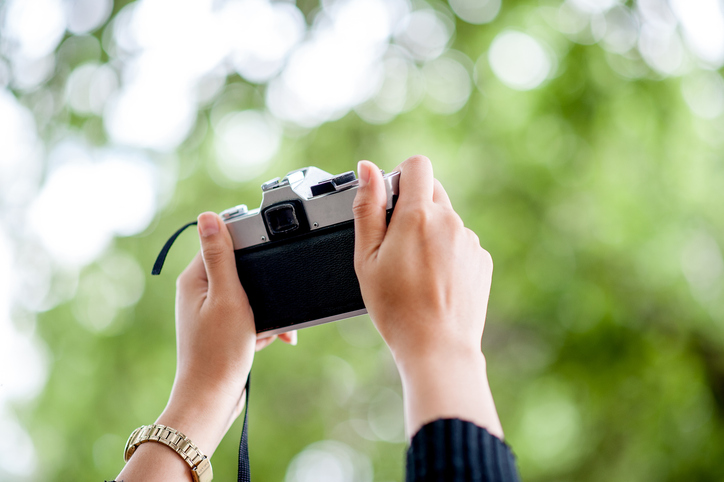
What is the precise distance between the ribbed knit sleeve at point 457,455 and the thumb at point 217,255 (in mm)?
434

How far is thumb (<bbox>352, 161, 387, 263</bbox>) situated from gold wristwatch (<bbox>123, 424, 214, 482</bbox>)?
14.1 inches

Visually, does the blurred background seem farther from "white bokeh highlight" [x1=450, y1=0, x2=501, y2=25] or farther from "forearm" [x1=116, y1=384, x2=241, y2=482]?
"forearm" [x1=116, y1=384, x2=241, y2=482]

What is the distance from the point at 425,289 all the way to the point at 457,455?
0.18 meters

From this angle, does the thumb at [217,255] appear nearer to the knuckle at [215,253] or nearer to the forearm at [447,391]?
the knuckle at [215,253]

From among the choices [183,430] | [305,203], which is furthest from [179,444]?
[305,203]

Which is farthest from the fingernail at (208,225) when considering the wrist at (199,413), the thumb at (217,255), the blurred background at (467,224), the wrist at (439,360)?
the blurred background at (467,224)

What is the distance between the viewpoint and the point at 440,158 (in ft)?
7.61

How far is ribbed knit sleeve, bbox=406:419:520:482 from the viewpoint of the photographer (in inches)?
17.3

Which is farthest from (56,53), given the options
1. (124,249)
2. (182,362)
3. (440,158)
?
(182,362)

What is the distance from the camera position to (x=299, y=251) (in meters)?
0.78

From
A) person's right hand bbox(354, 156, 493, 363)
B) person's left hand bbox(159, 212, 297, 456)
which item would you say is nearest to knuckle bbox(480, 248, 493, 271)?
person's right hand bbox(354, 156, 493, 363)

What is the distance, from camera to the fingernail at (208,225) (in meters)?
0.80

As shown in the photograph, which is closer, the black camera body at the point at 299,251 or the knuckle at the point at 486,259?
the knuckle at the point at 486,259

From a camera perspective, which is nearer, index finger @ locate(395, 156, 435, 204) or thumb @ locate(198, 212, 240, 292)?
index finger @ locate(395, 156, 435, 204)
